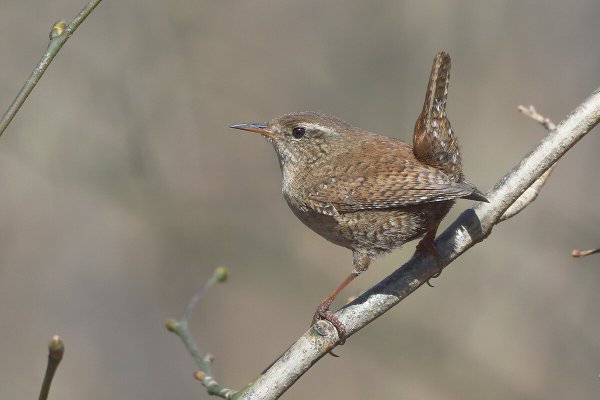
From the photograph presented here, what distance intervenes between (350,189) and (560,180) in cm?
479

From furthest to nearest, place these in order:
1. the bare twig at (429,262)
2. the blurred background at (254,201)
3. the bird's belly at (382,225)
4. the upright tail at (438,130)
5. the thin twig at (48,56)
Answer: the blurred background at (254,201)
the bird's belly at (382,225)
the upright tail at (438,130)
the bare twig at (429,262)
the thin twig at (48,56)

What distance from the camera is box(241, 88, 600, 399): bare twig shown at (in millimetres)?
2613

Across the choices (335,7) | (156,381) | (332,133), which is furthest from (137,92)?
(156,381)

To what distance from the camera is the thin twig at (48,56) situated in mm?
2111

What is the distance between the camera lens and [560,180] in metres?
7.65

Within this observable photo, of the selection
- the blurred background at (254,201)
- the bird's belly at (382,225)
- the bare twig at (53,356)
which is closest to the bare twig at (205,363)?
the bird's belly at (382,225)

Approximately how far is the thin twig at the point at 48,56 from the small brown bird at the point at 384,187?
4.77 feet

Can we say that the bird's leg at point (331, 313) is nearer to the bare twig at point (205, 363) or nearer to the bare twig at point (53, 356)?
the bare twig at point (205, 363)

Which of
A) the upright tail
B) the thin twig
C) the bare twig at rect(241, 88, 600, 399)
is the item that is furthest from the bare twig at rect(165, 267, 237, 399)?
the thin twig

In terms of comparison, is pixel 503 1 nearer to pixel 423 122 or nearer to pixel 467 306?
pixel 467 306

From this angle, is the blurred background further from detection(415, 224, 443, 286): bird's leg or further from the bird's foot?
the bird's foot

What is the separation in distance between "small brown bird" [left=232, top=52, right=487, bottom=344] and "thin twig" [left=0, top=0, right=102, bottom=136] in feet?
4.77

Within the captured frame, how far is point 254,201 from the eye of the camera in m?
6.45

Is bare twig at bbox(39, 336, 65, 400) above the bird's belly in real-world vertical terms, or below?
below
